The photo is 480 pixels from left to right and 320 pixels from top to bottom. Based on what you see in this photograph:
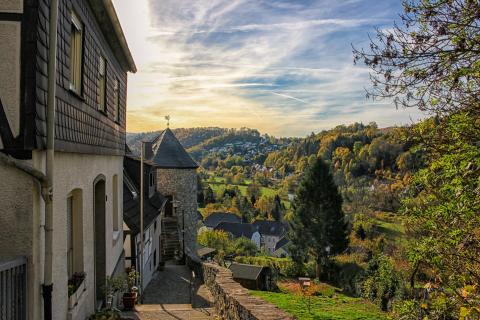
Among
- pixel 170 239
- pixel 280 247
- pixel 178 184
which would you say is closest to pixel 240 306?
pixel 170 239

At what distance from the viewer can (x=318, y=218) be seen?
43.1m

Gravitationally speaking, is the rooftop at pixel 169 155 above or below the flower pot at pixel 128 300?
above

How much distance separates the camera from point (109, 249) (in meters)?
9.23

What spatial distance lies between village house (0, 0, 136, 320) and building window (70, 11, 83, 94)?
2cm

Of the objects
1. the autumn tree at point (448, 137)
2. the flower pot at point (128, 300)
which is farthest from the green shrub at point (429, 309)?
the flower pot at point (128, 300)

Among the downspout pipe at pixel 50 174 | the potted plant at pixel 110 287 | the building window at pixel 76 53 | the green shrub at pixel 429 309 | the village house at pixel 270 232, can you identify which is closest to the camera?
the downspout pipe at pixel 50 174

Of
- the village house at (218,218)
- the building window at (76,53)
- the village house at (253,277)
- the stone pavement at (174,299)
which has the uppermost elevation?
the building window at (76,53)

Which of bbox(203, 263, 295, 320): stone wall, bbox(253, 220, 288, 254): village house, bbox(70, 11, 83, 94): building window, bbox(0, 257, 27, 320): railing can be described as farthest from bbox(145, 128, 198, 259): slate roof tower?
bbox(253, 220, 288, 254): village house

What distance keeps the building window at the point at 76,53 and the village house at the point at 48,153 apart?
2 cm

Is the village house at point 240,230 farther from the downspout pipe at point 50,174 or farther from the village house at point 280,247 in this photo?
the downspout pipe at point 50,174

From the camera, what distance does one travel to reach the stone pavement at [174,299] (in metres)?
10.5

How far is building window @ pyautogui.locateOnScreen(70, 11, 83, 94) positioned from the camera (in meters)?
6.02

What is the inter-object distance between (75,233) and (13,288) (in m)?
2.76

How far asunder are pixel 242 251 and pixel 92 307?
5030 centimetres
